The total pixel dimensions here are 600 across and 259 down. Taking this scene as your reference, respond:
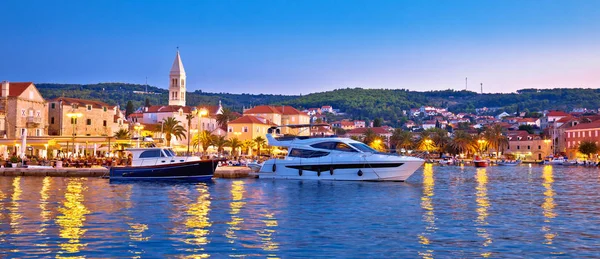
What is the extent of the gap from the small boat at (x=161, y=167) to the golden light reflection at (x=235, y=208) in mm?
3050

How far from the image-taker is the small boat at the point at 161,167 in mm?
50188

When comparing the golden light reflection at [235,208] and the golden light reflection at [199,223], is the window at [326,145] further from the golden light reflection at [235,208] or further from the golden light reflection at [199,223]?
the golden light reflection at [199,223]

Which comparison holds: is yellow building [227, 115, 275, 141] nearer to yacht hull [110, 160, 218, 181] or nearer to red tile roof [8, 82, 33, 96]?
red tile roof [8, 82, 33, 96]

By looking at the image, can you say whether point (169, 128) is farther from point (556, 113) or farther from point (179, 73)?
point (556, 113)

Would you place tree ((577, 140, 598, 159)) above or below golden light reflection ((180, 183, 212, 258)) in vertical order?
above

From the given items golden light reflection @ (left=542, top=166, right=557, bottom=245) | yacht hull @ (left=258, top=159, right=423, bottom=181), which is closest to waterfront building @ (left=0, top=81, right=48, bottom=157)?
yacht hull @ (left=258, top=159, right=423, bottom=181)

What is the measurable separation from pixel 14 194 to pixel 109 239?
61.1 feet

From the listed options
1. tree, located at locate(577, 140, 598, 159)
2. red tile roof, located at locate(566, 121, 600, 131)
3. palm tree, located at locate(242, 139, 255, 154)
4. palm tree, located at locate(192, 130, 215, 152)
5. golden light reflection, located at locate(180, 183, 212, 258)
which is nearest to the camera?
golden light reflection, located at locate(180, 183, 212, 258)

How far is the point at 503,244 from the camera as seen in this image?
2144cm

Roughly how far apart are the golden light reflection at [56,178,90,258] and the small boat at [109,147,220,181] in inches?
454

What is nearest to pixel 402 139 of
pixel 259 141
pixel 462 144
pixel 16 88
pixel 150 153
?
pixel 462 144

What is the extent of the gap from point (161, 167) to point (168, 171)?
0.59m

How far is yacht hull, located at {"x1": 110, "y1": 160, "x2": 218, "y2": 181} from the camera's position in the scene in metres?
50.2

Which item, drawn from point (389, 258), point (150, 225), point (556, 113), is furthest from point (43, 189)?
point (556, 113)
